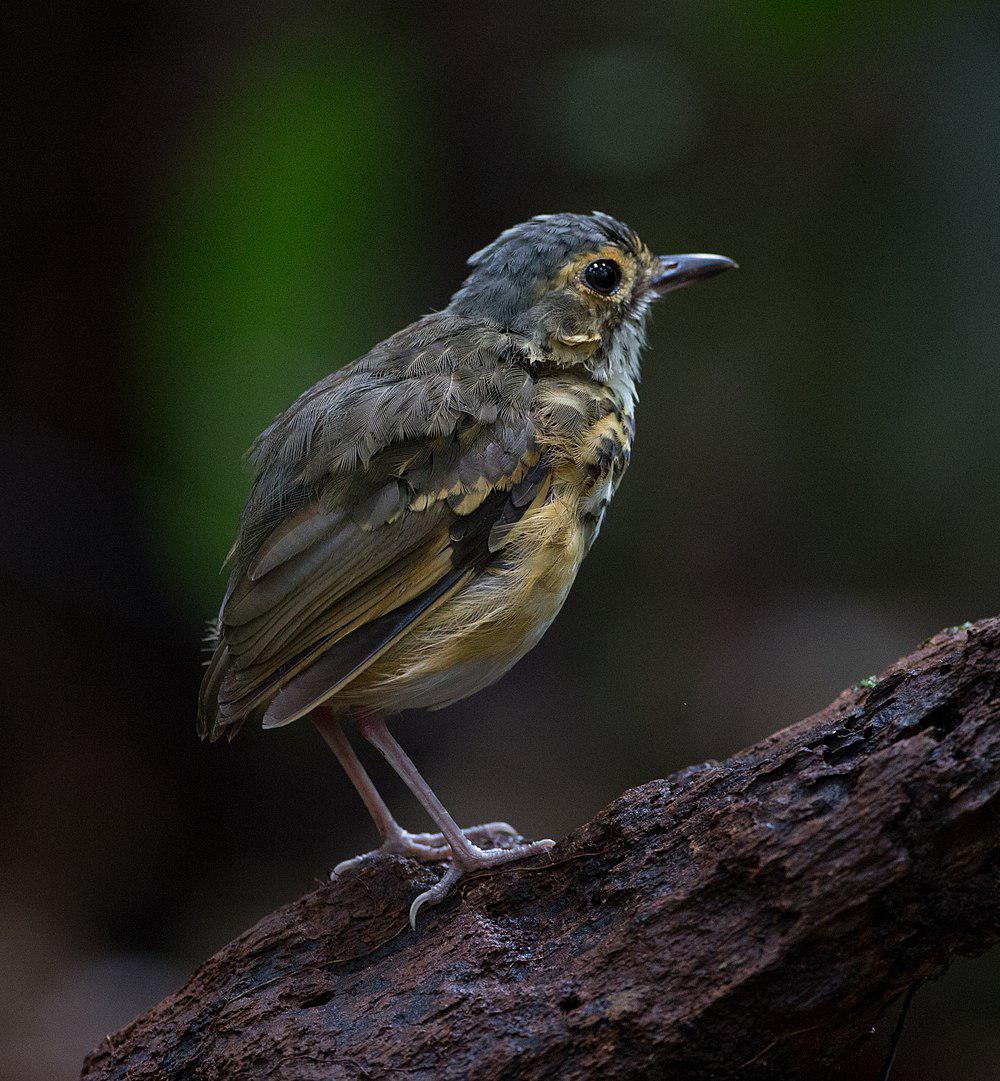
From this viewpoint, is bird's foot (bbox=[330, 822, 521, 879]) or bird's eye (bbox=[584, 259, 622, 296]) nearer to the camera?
bird's foot (bbox=[330, 822, 521, 879])

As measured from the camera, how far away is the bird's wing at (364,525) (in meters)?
3.36

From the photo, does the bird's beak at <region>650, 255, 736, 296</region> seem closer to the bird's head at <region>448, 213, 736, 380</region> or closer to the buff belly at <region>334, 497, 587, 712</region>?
the bird's head at <region>448, 213, 736, 380</region>

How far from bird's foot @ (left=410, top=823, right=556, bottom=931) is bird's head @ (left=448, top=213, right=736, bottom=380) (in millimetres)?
1537

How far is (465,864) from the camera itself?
3.37m

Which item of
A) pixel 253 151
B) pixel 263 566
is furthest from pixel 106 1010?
pixel 253 151

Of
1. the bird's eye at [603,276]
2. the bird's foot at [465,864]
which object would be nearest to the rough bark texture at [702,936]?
the bird's foot at [465,864]

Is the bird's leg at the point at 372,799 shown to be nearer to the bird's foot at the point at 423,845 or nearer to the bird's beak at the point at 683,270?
the bird's foot at the point at 423,845

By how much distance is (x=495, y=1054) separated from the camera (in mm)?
2691

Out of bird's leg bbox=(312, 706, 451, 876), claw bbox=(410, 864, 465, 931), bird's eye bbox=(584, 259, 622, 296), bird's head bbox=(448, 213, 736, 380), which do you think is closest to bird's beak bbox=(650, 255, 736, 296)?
bird's head bbox=(448, 213, 736, 380)

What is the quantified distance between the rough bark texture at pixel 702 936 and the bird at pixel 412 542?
30cm

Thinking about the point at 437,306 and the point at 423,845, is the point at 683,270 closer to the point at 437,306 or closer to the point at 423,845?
the point at 423,845

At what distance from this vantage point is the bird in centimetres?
337

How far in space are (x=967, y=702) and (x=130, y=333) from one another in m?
5.26

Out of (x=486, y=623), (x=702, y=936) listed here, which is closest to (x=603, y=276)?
(x=486, y=623)
